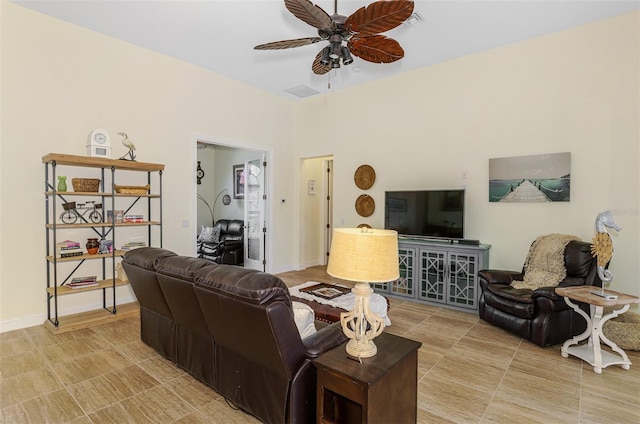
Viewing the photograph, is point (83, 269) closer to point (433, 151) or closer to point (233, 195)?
point (233, 195)

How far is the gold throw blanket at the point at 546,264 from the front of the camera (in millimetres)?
3533

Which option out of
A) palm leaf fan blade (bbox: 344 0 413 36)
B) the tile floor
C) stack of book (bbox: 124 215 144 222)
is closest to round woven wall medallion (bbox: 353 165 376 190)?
the tile floor

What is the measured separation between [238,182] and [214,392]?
6.02 m

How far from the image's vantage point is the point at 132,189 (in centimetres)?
421

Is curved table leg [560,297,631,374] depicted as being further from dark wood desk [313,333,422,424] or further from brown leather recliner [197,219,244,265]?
brown leather recliner [197,219,244,265]

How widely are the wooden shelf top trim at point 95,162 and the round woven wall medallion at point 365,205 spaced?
328 centimetres

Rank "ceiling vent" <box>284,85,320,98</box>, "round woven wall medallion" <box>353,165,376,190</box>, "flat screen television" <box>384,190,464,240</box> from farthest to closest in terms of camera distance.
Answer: "ceiling vent" <box>284,85,320,98</box>, "round woven wall medallion" <box>353,165,376,190</box>, "flat screen television" <box>384,190,464,240</box>

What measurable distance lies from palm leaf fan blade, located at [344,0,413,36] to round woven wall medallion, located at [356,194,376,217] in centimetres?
347

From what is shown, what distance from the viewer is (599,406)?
2.31 metres

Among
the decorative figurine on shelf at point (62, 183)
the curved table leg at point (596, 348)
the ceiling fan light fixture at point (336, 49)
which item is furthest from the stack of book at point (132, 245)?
the curved table leg at point (596, 348)

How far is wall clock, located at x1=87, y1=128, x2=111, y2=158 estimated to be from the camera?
3939mm

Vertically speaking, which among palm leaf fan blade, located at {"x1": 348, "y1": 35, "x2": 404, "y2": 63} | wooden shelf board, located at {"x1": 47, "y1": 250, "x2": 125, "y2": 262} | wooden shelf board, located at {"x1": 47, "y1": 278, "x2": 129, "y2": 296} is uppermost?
palm leaf fan blade, located at {"x1": 348, "y1": 35, "x2": 404, "y2": 63}

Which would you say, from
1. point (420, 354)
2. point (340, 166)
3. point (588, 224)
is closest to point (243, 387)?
→ point (420, 354)

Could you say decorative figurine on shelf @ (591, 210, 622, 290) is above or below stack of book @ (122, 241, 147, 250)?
above
